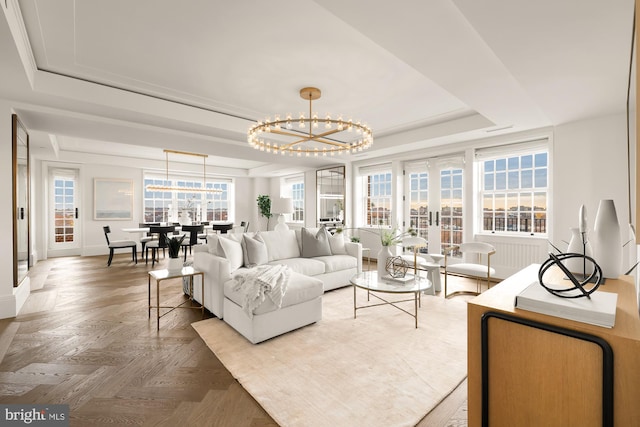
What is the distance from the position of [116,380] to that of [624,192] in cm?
571

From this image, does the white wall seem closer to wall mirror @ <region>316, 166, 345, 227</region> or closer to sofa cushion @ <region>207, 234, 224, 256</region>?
Answer: wall mirror @ <region>316, 166, 345, 227</region>

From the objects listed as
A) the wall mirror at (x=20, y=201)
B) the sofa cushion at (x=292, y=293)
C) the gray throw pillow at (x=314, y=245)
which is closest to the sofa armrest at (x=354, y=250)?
the gray throw pillow at (x=314, y=245)

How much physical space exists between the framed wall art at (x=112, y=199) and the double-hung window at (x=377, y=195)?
6573 millimetres

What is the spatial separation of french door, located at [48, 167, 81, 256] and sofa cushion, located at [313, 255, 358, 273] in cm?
721

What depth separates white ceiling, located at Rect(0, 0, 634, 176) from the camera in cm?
197

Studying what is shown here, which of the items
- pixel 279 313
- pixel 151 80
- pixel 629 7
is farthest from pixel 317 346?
pixel 151 80

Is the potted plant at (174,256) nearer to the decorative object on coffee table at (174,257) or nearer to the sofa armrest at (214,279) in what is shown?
the decorative object on coffee table at (174,257)

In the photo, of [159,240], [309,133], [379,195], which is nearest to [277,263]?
[309,133]

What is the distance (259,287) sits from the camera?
2727 millimetres

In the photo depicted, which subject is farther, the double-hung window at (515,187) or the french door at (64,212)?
the french door at (64,212)

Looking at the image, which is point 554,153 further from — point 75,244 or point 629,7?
point 75,244

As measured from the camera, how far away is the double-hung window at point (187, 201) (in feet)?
28.9

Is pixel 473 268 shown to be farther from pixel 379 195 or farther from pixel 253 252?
pixel 379 195

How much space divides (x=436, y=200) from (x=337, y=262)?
108 inches
